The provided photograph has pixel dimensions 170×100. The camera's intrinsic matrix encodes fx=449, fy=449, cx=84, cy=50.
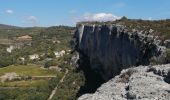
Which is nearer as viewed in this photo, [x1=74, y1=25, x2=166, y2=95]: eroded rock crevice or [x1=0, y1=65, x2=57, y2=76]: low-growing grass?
[x1=74, y1=25, x2=166, y2=95]: eroded rock crevice

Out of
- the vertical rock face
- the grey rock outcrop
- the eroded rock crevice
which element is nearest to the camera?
the grey rock outcrop

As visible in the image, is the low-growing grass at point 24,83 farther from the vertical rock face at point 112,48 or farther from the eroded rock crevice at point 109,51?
the vertical rock face at point 112,48

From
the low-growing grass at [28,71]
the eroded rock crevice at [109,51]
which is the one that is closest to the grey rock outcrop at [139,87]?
the eroded rock crevice at [109,51]

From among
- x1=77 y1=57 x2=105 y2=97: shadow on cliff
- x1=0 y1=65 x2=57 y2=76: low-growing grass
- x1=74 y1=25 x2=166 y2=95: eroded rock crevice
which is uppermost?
x1=74 y1=25 x2=166 y2=95: eroded rock crevice

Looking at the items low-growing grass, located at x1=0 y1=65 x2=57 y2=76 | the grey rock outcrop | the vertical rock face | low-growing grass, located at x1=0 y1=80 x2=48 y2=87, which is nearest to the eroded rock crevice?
the vertical rock face

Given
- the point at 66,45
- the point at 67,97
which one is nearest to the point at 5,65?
the point at 66,45

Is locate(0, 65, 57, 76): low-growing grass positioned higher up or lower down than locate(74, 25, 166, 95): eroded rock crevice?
lower down

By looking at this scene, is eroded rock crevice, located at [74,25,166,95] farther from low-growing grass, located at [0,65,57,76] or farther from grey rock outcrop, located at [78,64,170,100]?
grey rock outcrop, located at [78,64,170,100]

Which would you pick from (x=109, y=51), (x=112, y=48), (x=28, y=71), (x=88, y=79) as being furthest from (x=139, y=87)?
(x=28, y=71)

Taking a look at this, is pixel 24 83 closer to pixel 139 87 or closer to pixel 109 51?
pixel 109 51
